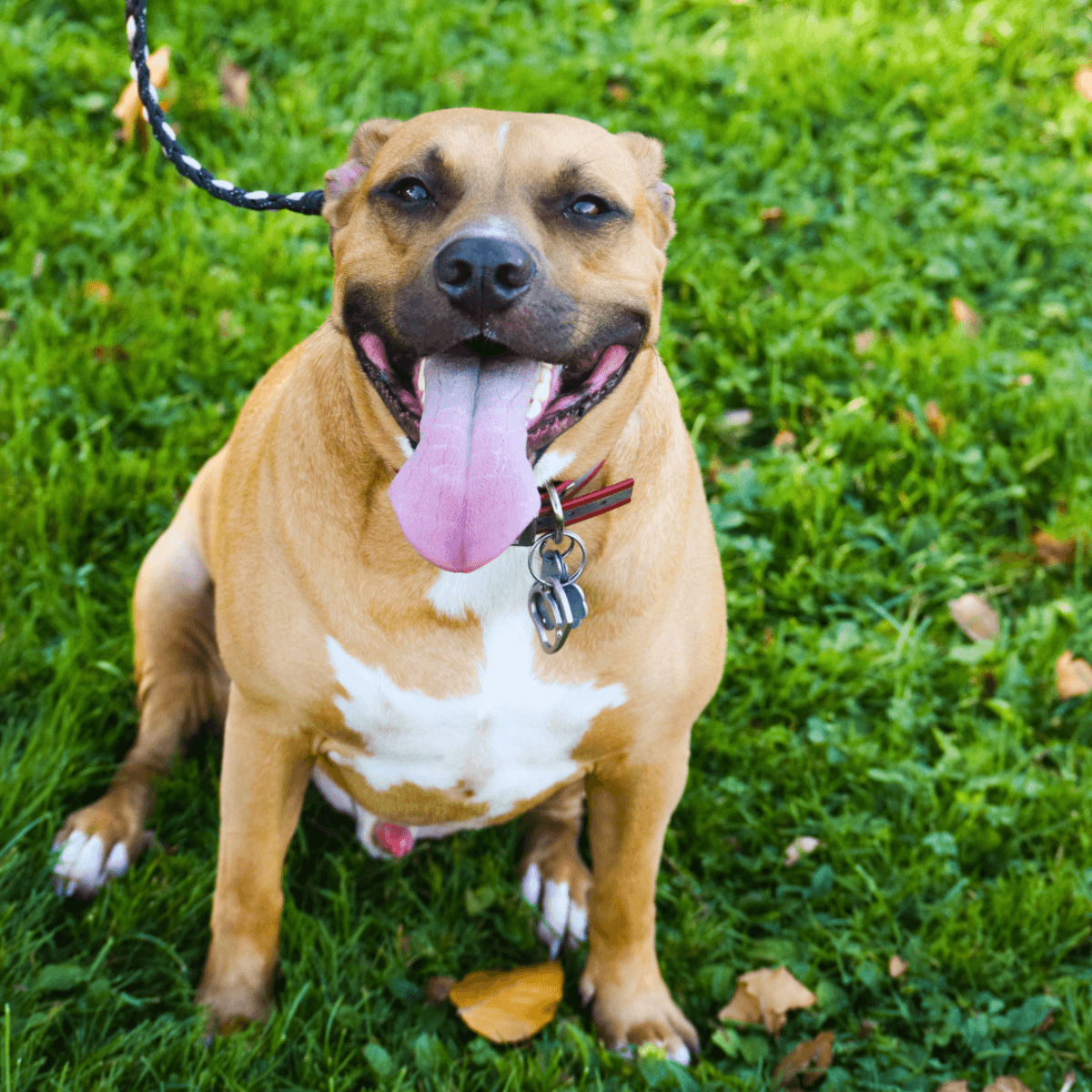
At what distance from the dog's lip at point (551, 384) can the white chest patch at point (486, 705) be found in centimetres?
26

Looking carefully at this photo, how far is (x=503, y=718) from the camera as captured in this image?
88.4 inches

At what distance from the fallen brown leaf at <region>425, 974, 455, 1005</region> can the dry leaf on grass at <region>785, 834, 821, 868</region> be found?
35.9 inches

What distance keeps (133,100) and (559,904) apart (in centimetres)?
300

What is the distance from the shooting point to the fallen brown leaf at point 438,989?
8.87 feet

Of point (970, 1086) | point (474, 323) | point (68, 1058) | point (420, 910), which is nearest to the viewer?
point (474, 323)

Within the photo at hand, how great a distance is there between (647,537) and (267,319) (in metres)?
2.15

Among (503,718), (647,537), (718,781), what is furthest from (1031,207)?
(503,718)

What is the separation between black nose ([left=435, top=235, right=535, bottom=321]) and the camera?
193cm

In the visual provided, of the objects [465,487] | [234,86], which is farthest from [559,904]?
[234,86]

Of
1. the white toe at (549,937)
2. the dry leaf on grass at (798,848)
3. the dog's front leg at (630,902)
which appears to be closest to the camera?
the dog's front leg at (630,902)

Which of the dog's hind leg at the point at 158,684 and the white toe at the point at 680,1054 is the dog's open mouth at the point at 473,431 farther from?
the white toe at the point at 680,1054

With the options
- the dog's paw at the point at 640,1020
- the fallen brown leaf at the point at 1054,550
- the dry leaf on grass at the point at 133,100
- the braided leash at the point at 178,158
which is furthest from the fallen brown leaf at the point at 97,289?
the fallen brown leaf at the point at 1054,550

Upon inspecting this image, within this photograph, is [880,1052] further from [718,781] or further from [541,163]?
[541,163]

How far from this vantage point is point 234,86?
4.75m
